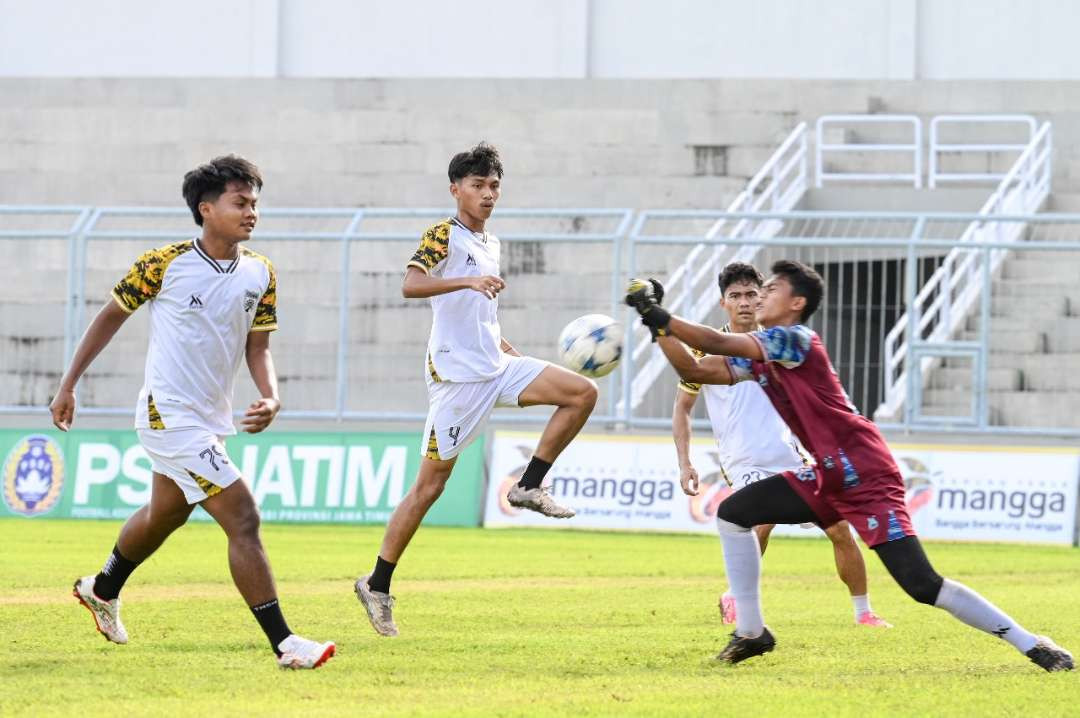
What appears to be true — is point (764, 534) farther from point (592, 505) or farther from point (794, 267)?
point (592, 505)

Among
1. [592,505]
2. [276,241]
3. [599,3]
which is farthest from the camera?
[599,3]

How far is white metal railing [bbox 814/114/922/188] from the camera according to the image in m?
25.8

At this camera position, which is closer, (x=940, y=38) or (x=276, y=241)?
(x=276, y=241)

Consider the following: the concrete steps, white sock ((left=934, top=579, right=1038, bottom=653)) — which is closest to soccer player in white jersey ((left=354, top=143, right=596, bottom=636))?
white sock ((left=934, top=579, right=1038, bottom=653))

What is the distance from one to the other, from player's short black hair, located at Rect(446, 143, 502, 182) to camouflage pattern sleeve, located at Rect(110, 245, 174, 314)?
2.15m

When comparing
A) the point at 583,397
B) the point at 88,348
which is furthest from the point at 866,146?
the point at 88,348

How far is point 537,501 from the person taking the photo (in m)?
10.2

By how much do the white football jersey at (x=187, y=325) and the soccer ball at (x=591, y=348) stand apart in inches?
79.7

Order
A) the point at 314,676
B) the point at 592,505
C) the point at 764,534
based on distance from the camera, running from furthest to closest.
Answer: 1. the point at 592,505
2. the point at 764,534
3. the point at 314,676

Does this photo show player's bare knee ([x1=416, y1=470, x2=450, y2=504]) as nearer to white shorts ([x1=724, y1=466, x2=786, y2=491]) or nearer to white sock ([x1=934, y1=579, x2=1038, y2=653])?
white shorts ([x1=724, y1=466, x2=786, y2=491])

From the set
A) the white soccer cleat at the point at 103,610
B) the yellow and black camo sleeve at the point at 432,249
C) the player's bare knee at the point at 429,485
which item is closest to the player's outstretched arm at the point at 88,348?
the white soccer cleat at the point at 103,610

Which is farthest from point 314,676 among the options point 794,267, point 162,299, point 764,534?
point 764,534

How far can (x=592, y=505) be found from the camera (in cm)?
1948

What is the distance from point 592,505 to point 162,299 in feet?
37.1
